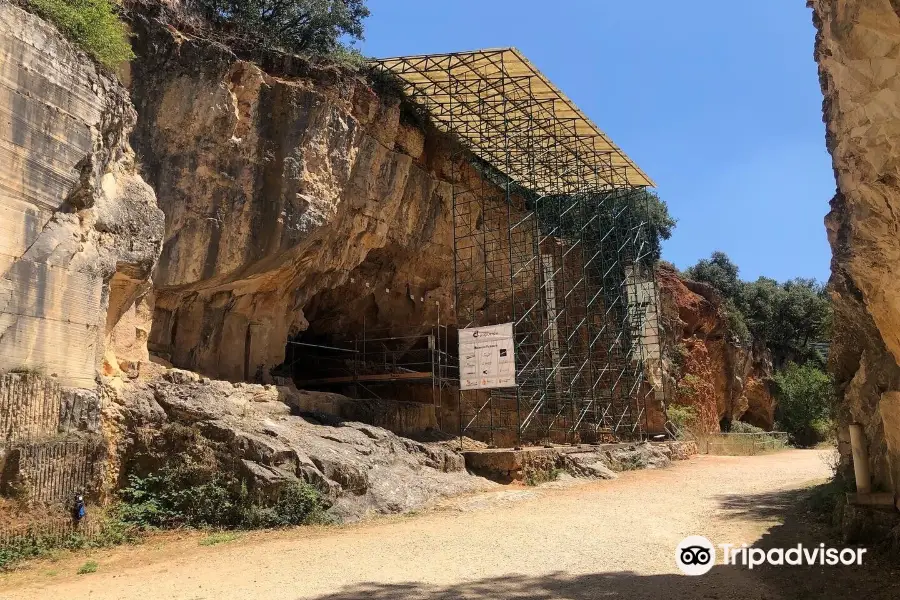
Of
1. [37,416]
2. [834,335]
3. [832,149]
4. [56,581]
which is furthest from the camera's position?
[834,335]

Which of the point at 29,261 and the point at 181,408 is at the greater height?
the point at 29,261

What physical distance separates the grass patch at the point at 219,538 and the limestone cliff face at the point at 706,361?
23.4 meters

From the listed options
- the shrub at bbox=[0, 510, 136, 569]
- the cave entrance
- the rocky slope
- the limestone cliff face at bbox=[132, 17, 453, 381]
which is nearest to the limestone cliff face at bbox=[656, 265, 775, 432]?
the cave entrance

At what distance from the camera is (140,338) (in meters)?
13.2

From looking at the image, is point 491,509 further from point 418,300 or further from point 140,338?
point 418,300

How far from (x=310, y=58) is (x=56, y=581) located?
12839 mm

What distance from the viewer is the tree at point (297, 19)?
61.7 feet

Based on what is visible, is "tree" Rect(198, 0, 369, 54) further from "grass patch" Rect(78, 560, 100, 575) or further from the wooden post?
the wooden post

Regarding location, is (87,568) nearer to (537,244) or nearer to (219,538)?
(219,538)

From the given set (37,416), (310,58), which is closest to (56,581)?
(37,416)

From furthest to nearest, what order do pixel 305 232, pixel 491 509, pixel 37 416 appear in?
pixel 305 232, pixel 491 509, pixel 37 416

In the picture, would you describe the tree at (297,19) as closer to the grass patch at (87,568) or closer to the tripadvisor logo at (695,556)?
the grass patch at (87,568)

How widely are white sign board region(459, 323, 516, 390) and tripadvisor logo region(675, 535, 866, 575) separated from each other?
8.35m

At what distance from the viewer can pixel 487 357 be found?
16781 mm
